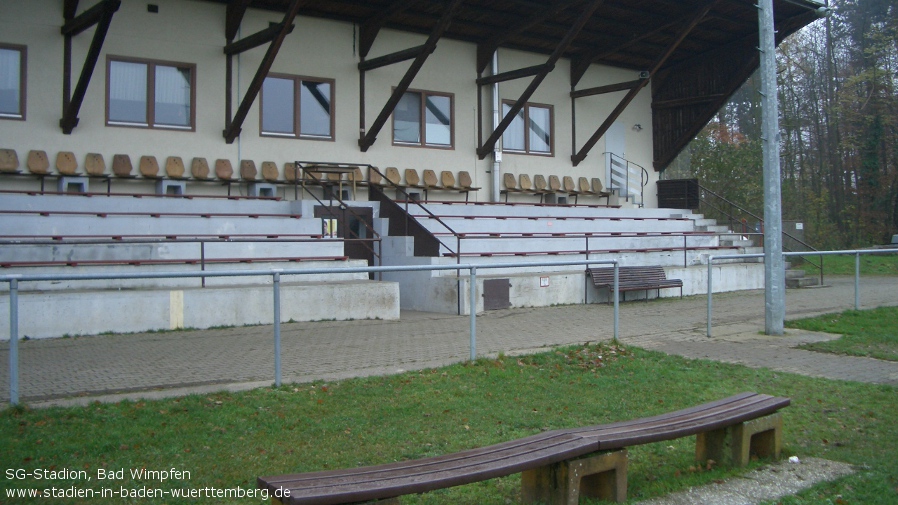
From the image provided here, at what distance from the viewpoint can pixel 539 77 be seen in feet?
73.6

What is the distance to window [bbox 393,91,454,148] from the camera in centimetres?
2295

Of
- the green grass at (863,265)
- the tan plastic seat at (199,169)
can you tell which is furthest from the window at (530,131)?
the tan plastic seat at (199,169)

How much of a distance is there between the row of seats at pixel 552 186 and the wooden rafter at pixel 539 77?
1.31m

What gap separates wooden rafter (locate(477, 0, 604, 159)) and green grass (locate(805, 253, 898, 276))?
1114 cm

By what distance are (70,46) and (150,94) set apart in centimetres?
202

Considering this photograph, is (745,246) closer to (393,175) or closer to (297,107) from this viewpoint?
(393,175)

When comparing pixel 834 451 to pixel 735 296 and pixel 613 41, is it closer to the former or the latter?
pixel 735 296

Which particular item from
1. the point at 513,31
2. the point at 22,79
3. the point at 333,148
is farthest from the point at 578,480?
the point at 513,31

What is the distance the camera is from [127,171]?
18.0m

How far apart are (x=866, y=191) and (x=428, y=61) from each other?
26034 millimetres

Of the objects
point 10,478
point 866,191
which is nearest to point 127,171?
point 10,478

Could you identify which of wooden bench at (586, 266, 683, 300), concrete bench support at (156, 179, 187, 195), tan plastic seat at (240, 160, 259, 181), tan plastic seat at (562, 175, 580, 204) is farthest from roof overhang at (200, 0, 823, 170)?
wooden bench at (586, 266, 683, 300)

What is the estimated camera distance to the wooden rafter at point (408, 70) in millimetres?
18892

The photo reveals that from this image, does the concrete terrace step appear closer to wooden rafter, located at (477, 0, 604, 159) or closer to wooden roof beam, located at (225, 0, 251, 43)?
wooden rafter, located at (477, 0, 604, 159)
